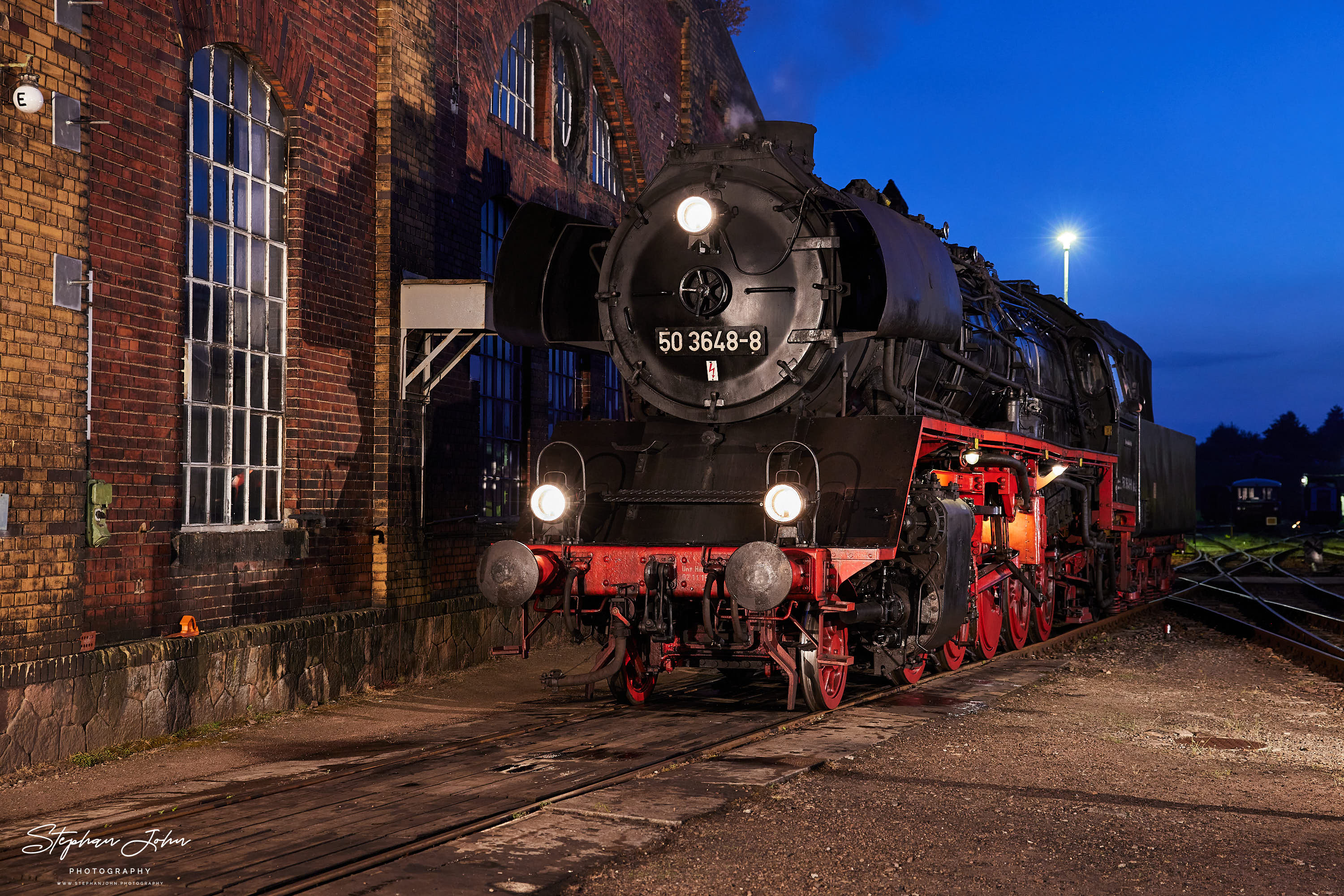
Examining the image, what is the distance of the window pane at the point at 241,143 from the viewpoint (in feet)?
28.2

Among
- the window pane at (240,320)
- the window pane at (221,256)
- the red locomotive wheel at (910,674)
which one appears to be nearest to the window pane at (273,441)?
the window pane at (240,320)

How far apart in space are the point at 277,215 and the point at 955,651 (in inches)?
242

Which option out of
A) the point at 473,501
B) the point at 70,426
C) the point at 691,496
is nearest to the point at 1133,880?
the point at 691,496

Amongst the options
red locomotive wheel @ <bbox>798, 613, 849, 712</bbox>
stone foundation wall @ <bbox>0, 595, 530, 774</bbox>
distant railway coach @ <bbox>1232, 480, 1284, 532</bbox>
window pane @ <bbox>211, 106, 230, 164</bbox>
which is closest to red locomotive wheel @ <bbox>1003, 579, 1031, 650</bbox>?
red locomotive wheel @ <bbox>798, 613, 849, 712</bbox>

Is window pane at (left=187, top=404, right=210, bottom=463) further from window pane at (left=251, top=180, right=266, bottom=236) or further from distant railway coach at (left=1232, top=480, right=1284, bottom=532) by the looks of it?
distant railway coach at (left=1232, top=480, right=1284, bottom=532)

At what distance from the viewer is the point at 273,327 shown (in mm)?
9031

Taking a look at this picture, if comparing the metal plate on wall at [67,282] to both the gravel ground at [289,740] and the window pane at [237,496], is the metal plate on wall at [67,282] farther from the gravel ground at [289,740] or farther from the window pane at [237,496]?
the gravel ground at [289,740]

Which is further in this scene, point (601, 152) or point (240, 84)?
point (601, 152)

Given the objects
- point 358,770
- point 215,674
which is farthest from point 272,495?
point 358,770

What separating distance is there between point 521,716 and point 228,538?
2261 mm

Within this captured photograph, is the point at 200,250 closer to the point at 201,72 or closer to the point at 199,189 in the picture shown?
the point at 199,189

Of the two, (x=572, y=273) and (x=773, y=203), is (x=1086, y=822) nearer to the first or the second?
(x=773, y=203)

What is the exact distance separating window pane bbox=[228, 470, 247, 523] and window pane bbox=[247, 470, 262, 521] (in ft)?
0.16

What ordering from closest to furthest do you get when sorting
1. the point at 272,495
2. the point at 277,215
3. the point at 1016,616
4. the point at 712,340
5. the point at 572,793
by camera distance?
1. the point at 572,793
2. the point at 712,340
3. the point at 272,495
4. the point at 277,215
5. the point at 1016,616
